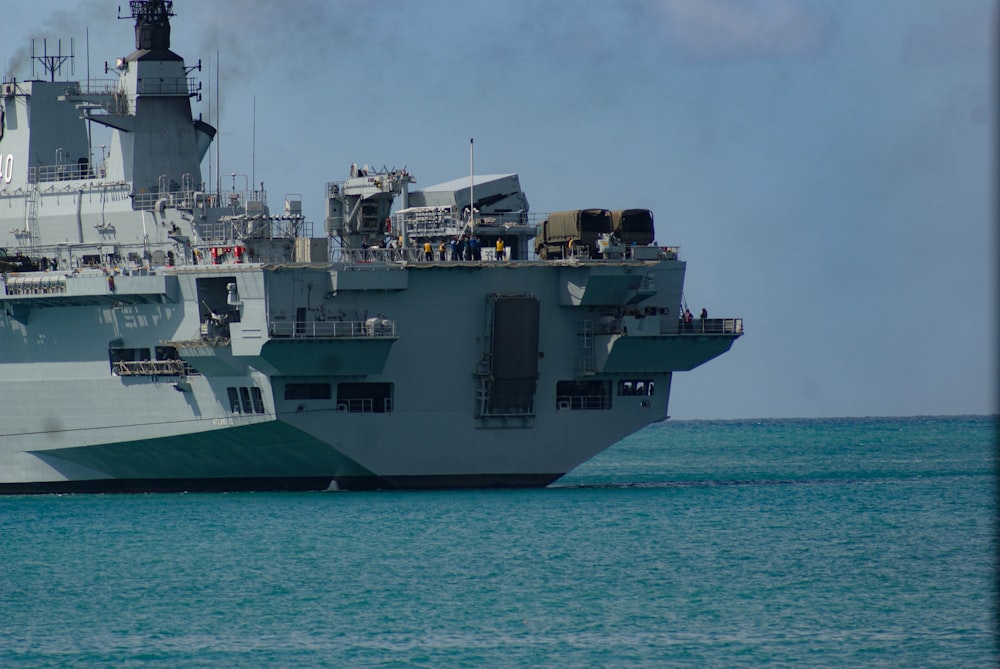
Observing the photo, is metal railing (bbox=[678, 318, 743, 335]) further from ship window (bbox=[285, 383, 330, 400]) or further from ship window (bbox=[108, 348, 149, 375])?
ship window (bbox=[108, 348, 149, 375])

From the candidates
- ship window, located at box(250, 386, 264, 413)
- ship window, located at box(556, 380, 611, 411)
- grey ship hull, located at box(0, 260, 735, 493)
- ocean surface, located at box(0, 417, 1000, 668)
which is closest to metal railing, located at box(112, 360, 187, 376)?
grey ship hull, located at box(0, 260, 735, 493)

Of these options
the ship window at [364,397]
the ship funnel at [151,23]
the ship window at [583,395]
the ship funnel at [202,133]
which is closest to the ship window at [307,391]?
the ship window at [364,397]

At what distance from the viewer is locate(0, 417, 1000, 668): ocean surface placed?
91.7ft

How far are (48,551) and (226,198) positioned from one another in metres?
13.1

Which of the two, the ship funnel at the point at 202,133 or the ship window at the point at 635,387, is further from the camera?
the ship funnel at the point at 202,133

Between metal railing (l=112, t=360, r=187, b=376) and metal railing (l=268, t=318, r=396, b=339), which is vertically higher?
metal railing (l=268, t=318, r=396, b=339)

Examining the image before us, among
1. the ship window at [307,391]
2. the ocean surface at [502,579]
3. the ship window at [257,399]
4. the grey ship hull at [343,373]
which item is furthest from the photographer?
the ship window at [257,399]

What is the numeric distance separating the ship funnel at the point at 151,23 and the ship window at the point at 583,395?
15.2m

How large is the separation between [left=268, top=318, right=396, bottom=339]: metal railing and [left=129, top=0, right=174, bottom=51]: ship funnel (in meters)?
12.3

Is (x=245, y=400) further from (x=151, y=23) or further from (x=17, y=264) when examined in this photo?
(x=151, y=23)

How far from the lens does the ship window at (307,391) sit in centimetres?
4331

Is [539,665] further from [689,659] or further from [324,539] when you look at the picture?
[324,539]

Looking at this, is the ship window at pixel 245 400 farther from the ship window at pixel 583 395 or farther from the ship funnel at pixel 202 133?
the ship funnel at pixel 202 133

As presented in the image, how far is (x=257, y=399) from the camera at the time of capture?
143 ft
